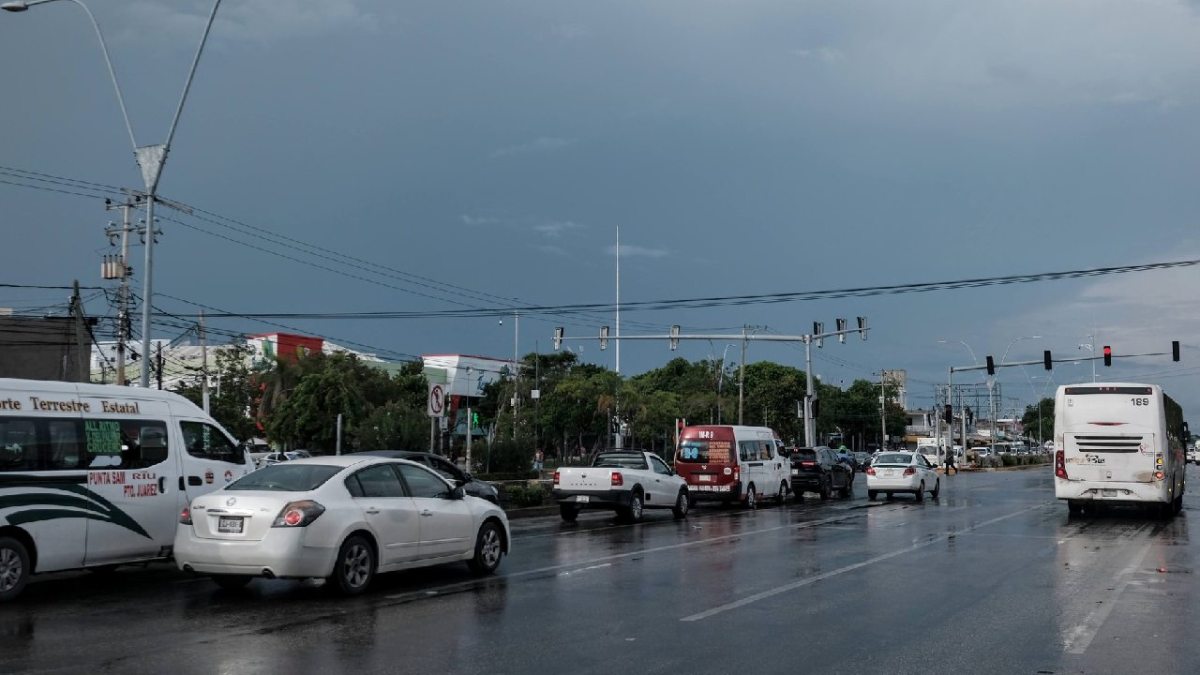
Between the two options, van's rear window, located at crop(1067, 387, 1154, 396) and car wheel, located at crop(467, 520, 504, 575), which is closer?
car wheel, located at crop(467, 520, 504, 575)

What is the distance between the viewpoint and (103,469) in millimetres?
12398

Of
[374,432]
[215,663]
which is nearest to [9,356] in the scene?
[374,432]

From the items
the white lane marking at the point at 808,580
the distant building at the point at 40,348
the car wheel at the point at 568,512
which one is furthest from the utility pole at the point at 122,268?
the white lane marking at the point at 808,580

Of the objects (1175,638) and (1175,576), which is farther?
(1175,576)

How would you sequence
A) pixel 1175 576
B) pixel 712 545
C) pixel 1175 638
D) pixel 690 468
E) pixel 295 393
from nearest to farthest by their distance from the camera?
1. pixel 1175 638
2. pixel 1175 576
3. pixel 712 545
4. pixel 690 468
5. pixel 295 393

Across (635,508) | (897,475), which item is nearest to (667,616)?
(635,508)

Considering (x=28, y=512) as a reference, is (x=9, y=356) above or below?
above

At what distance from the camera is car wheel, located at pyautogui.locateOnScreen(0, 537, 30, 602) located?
36.5 feet

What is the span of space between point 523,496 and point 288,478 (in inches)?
639

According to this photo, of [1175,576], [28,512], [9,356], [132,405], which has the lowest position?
[1175,576]

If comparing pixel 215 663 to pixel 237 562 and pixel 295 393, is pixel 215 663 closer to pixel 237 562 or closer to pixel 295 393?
pixel 237 562

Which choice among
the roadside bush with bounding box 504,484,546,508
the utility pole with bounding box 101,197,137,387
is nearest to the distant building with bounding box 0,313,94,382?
the utility pole with bounding box 101,197,137,387

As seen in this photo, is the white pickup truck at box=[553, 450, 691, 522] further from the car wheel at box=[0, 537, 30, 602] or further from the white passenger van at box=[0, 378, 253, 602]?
the car wheel at box=[0, 537, 30, 602]

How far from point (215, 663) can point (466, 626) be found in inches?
95.4
